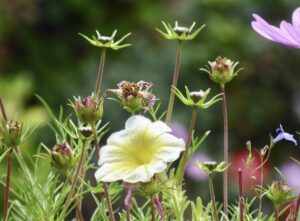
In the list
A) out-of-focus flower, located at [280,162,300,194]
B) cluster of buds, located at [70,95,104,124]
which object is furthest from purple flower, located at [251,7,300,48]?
out-of-focus flower, located at [280,162,300,194]

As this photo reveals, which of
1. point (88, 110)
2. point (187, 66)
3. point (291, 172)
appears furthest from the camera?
point (187, 66)

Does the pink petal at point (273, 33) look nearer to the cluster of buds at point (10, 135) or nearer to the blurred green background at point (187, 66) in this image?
the cluster of buds at point (10, 135)

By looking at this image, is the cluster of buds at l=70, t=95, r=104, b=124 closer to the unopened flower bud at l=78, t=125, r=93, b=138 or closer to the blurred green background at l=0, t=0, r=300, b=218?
the unopened flower bud at l=78, t=125, r=93, b=138

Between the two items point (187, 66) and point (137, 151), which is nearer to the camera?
point (137, 151)

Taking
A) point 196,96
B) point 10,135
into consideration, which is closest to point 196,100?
point 196,96

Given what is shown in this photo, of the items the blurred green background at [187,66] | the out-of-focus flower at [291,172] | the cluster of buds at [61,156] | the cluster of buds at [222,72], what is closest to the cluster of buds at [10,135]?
the cluster of buds at [61,156]

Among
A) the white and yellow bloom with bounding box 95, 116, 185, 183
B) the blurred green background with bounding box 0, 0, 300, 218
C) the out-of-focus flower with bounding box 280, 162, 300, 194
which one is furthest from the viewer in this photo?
the blurred green background with bounding box 0, 0, 300, 218

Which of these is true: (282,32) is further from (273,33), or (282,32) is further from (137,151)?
(137,151)
